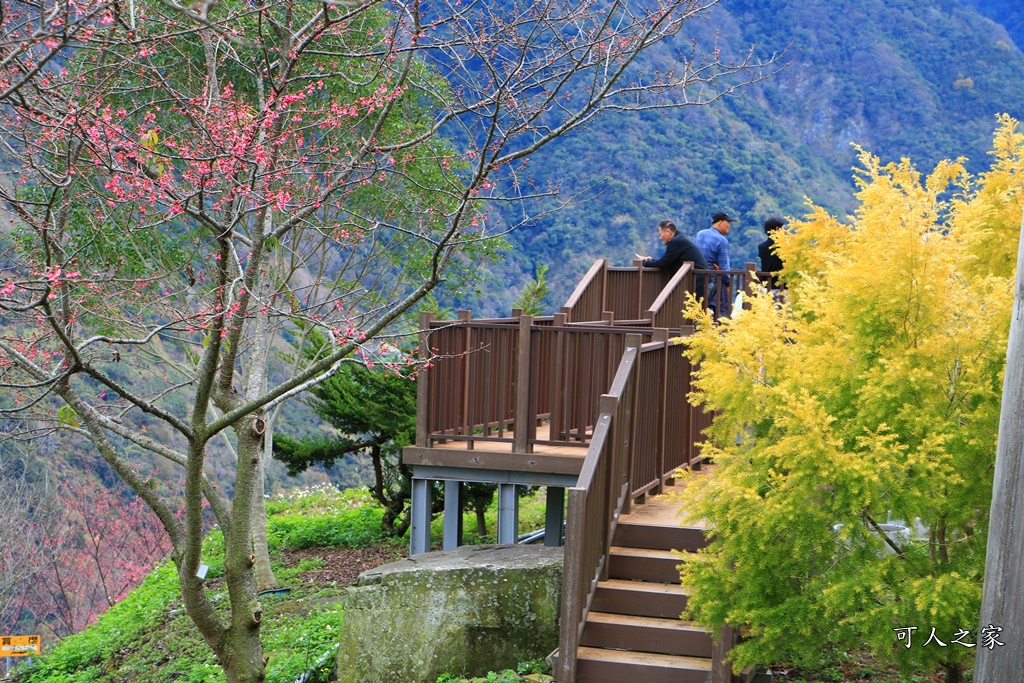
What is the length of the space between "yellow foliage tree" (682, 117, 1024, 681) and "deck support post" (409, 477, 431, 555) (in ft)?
13.9

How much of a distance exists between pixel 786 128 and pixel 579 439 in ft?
166

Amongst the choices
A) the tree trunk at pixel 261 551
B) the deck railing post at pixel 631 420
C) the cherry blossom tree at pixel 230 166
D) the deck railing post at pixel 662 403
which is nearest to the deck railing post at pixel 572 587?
the deck railing post at pixel 631 420

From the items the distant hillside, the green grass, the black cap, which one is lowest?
the green grass

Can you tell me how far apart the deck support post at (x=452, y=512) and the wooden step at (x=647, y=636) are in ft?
9.39

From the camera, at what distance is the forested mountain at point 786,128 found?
43.4 meters

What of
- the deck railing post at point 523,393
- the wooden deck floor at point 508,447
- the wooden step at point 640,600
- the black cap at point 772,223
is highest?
the black cap at point 772,223

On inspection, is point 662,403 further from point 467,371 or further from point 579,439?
point 467,371

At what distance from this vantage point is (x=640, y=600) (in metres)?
6.75

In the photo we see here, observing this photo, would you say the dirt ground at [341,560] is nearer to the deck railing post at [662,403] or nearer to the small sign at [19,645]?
the small sign at [19,645]

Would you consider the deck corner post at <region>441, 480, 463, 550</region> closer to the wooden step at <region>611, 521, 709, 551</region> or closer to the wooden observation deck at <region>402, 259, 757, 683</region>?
the wooden observation deck at <region>402, 259, 757, 683</region>

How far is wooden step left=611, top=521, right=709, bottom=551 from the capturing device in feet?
23.6

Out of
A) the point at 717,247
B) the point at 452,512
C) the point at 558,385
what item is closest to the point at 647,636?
the point at 558,385

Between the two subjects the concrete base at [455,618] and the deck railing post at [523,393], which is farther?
the deck railing post at [523,393]

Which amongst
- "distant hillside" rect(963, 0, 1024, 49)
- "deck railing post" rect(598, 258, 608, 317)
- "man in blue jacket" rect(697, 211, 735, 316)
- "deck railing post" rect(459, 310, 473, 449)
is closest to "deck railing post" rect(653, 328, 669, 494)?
"deck railing post" rect(459, 310, 473, 449)
